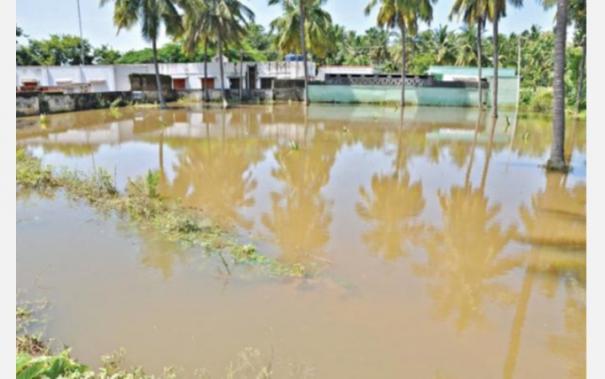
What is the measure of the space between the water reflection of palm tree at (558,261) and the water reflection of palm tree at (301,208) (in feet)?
9.16

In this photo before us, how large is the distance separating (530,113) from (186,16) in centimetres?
2433

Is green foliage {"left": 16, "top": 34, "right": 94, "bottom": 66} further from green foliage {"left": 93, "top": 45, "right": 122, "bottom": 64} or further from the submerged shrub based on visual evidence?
the submerged shrub

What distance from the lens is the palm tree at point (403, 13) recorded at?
3155 cm

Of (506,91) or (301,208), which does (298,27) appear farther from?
(301,208)

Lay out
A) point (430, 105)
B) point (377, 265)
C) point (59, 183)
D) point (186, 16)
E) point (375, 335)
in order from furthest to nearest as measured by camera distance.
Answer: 1. point (430, 105)
2. point (186, 16)
3. point (59, 183)
4. point (377, 265)
5. point (375, 335)

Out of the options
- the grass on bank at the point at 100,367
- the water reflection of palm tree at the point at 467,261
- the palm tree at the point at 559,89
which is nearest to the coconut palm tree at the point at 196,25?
the palm tree at the point at 559,89

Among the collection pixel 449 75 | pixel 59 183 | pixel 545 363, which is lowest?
pixel 545 363

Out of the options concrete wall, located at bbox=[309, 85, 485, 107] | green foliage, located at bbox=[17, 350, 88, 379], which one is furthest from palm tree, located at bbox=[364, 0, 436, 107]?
green foliage, located at bbox=[17, 350, 88, 379]

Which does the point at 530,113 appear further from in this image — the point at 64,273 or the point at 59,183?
the point at 64,273

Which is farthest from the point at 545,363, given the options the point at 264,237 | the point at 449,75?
the point at 449,75

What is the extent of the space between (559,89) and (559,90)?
0.08ft

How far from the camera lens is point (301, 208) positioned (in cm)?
938

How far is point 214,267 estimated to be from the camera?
6.29 m

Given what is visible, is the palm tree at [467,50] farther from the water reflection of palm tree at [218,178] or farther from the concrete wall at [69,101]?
the water reflection of palm tree at [218,178]
